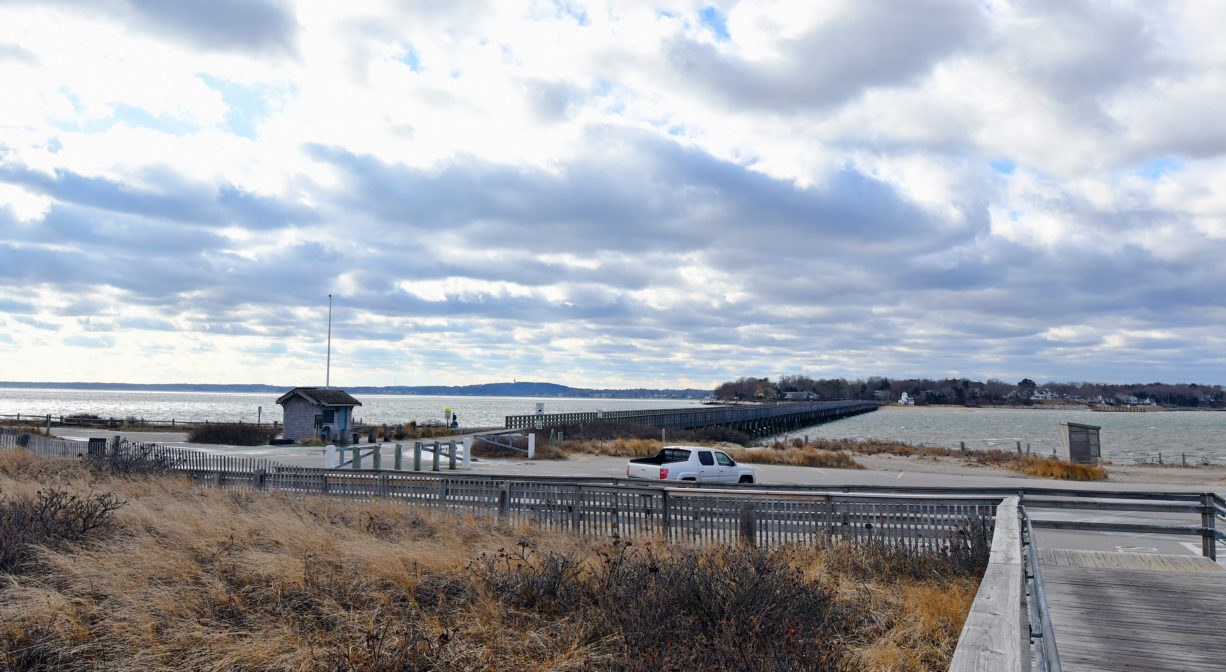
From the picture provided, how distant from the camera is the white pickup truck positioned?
21578 millimetres

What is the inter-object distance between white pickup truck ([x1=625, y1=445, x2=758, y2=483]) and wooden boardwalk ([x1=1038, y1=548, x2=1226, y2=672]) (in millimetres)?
11307

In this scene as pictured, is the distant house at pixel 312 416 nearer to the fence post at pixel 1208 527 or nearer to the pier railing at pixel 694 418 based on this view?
the pier railing at pixel 694 418

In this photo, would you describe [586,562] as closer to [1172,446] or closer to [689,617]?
[689,617]

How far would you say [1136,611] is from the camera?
307 inches

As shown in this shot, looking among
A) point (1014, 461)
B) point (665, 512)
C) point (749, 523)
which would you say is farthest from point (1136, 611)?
point (1014, 461)

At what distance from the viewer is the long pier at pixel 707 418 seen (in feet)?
180

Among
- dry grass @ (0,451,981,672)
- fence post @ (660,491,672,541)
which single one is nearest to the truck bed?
fence post @ (660,491,672,541)

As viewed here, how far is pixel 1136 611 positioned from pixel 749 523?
5.33m

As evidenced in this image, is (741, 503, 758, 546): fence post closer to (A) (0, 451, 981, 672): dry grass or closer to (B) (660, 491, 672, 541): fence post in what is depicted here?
(A) (0, 451, 981, 672): dry grass

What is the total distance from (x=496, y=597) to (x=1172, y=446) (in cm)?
7645

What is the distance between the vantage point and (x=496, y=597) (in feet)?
28.2

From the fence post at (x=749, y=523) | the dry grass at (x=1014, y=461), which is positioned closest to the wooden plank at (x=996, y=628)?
the fence post at (x=749, y=523)

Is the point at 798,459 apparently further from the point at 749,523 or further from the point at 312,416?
the point at 749,523

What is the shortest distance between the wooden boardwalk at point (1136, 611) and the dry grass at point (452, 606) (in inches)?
42.6
